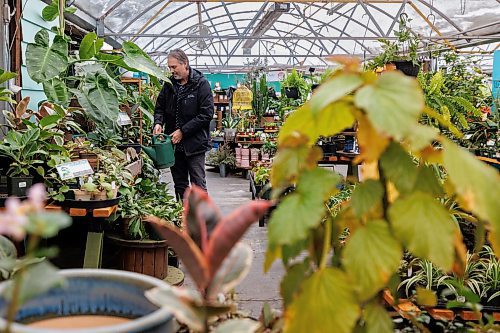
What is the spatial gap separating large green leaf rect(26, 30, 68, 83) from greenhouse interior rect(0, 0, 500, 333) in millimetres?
Answer: 11

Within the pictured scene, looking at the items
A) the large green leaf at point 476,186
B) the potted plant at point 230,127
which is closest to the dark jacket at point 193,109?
the large green leaf at point 476,186

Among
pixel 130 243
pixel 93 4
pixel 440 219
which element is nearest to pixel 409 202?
pixel 440 219

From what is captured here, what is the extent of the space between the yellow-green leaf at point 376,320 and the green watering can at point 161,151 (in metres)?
3.77

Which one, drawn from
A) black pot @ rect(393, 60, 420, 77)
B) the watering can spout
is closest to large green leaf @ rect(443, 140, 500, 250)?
black pot @ rect(393, 60, 420, 77)

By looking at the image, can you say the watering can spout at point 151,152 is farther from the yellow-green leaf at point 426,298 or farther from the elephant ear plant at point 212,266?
the elephant ear plant at point 212,266

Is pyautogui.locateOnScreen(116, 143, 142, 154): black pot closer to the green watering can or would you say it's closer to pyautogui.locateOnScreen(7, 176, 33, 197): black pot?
the green watering can

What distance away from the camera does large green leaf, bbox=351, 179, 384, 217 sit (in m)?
→ 0.99

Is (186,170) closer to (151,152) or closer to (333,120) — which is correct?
(151,152)

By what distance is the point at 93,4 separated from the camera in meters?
7.60

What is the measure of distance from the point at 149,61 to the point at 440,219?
3.39 meters

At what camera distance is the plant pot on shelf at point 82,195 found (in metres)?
3.05

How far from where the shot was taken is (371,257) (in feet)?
3.07

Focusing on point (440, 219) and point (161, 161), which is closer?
point (440, 219)

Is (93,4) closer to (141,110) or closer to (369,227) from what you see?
(141,110)
